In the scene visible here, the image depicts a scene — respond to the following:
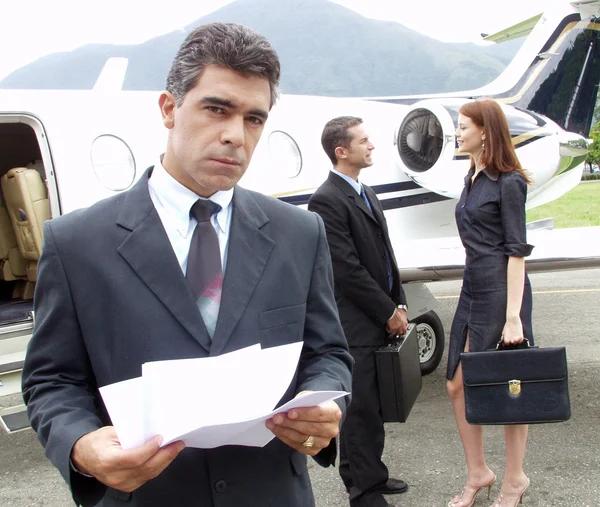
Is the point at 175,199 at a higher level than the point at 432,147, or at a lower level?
higher

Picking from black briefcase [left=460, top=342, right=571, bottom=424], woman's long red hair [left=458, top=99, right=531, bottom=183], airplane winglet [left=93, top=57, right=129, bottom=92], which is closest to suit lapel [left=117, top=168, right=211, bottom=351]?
black briefcase [left=460, top=342, right=571, bottom=424]

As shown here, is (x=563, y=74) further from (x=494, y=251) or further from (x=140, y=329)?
(x=140, y=329)


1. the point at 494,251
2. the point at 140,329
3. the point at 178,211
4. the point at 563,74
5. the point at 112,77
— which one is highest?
the point at 112,77

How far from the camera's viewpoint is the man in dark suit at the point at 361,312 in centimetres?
362

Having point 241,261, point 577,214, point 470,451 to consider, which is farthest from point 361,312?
point 577,214

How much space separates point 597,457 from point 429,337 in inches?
89.6

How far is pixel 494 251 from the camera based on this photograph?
3441 mm

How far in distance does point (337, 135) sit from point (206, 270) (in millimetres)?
2576

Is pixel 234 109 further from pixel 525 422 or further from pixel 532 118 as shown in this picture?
pixel 532 118

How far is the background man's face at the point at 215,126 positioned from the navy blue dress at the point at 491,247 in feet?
7.16

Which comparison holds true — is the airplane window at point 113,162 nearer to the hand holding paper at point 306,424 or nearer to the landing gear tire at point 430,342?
the landing gear tire at point 430,342

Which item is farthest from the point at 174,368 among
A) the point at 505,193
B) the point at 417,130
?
the point at 417,130

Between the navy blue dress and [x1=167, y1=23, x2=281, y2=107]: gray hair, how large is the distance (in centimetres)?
214

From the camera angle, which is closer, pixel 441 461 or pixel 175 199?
pixel 175 199
